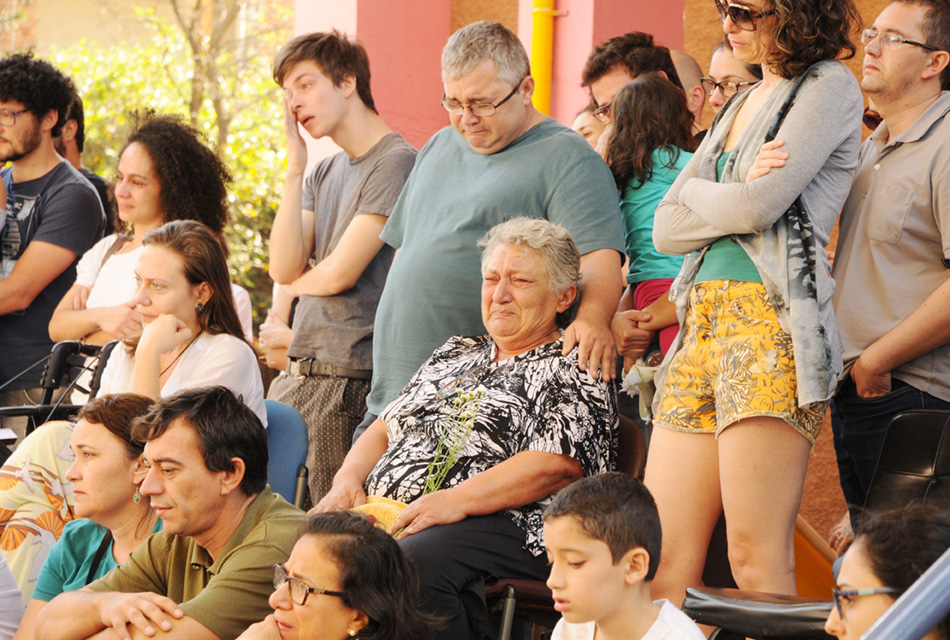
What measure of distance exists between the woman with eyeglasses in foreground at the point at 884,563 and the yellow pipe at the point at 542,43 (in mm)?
3396

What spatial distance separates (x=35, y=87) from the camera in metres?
4.77

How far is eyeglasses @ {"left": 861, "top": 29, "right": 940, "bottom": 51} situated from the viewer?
2.77m

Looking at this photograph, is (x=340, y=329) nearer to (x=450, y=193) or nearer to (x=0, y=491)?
(x=450, y=193)

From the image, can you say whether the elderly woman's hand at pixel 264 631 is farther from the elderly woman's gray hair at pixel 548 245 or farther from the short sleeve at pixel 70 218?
the short sleeve at pixel 70 218

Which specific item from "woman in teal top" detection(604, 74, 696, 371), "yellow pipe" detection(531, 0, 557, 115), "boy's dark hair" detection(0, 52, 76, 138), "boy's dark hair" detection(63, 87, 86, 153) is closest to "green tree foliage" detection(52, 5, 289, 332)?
"boy's dark hair" detection(63, 87, 86, 153)

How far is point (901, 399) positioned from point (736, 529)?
2.18ft

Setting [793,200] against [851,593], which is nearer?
[851,593]

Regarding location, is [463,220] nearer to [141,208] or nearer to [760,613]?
[141,208]

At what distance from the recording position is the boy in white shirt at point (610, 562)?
212 cm

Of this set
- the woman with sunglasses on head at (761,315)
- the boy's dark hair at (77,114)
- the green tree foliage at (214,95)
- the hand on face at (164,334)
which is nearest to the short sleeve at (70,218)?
the boy's dark hair at (77,114)

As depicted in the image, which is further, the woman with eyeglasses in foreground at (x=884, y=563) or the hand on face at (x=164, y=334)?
the hand on face at (x=164, y=334)

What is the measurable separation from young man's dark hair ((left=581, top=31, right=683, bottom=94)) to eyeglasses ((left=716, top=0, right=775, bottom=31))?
4.43 ft

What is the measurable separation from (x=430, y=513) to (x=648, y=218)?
116 centimetres

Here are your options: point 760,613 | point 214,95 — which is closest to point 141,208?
point 760,613
